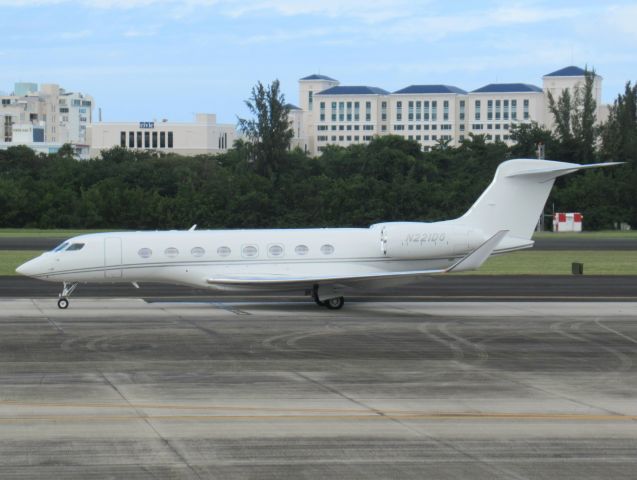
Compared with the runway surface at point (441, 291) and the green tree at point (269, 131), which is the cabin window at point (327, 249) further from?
the green tree at point (269, 131)

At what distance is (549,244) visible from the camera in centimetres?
7200

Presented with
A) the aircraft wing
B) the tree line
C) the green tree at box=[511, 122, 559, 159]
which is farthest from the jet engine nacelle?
the green tree at box=[511, 122, 559, 159]

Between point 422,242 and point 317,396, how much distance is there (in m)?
14.8

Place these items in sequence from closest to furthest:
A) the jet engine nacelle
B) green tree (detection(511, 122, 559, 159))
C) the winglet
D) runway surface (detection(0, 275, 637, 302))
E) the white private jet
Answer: the winglet → the white private jet → the jet engine nacelle → runway surface (detection(0, 275, 637, 302)) → green tree (detection(511, 122, 559, 159))

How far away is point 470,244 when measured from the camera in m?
31.1

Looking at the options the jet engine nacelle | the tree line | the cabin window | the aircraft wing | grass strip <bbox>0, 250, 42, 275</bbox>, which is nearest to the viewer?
the aircraft wing

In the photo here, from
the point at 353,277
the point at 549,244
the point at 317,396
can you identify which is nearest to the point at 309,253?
the point at 353,277

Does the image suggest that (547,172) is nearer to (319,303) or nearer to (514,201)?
(514,201)

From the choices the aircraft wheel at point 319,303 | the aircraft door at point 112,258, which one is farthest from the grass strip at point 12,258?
the aircraft wheel at point 319,303

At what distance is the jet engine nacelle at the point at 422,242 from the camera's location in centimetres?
3092

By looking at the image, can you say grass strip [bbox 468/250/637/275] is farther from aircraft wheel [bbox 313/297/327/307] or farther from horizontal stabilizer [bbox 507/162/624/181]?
aircraft wheel [bbox 313/297/327/307]

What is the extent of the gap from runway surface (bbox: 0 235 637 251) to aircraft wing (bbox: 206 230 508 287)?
120 feet

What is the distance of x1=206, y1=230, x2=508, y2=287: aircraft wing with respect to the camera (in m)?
29.1

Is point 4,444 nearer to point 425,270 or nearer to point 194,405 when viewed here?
point 194,405
